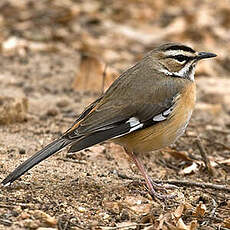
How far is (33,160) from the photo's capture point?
5.18 m

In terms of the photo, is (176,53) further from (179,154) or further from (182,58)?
(179,154)

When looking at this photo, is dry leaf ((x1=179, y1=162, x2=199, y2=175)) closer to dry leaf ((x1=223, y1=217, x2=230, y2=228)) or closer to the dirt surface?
the dirt surface

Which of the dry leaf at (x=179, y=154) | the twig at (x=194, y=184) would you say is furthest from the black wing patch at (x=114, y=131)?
the dry leaf at (x=179, y=154)

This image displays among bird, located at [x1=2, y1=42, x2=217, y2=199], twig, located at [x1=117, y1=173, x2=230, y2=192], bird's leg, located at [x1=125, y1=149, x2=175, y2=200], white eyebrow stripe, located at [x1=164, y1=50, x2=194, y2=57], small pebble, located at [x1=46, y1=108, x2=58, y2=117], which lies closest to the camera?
bird, located at [x1=2, y1=42, x2=217, y2=199]

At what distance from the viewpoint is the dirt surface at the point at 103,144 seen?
507 cm

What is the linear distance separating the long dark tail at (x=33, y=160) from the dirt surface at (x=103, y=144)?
0.17m

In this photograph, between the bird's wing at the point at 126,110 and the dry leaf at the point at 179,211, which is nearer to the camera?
the dry leaf at the point at 179,211

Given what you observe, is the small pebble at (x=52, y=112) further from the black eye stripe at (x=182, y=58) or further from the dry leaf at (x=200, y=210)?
the dry leaf at (x=200, y=210)

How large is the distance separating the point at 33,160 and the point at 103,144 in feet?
6.57

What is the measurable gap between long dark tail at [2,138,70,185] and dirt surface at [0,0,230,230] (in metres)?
0.17

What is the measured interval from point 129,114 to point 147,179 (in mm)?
680

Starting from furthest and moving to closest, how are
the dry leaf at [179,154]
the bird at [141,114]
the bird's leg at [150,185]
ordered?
1. the dry leaf at [179,154]
2. the bird's leg at [150,185]
3. the bird at [141,114]

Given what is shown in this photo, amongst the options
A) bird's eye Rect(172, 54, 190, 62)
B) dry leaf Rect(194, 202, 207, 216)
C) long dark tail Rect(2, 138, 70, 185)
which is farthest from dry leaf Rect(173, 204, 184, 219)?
bird's eye Rect(172, 54, 190, 62)

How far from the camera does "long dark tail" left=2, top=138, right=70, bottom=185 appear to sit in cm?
507
